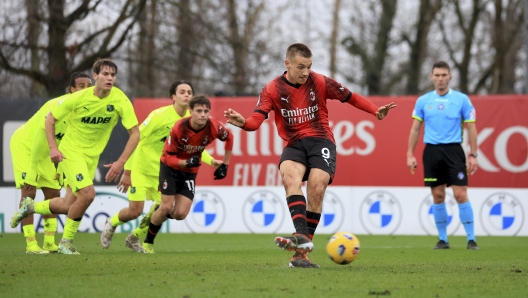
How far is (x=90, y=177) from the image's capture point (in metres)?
10.5

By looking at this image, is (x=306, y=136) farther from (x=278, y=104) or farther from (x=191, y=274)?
(x=191, y=274)

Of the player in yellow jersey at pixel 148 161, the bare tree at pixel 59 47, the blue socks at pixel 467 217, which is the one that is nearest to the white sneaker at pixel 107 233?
the player in yellow jersey at pixel 148 161

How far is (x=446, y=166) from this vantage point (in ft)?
39.4

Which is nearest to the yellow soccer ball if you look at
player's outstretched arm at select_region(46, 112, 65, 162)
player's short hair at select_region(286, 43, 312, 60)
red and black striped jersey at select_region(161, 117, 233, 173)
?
player's short hair at select_region(286, 43, 312, 60)

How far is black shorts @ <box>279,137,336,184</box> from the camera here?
27.7 ft

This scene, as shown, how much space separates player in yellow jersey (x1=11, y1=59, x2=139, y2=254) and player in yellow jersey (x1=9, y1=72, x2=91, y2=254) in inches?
22.3

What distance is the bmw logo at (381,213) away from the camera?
15906 millimetres

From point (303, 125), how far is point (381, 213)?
7.75m

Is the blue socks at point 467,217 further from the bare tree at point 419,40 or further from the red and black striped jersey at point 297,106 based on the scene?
the bare tree at point 419,40

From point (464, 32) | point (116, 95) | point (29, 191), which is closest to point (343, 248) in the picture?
point (116, 95)

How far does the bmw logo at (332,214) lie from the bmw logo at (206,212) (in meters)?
1.91

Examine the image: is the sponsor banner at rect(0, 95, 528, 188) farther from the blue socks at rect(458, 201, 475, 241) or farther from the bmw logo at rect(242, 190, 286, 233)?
the blue socks at rect(458, 201, 475, 241)

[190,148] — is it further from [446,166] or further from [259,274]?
[446,166]

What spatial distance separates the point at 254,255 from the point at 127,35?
1200cm
